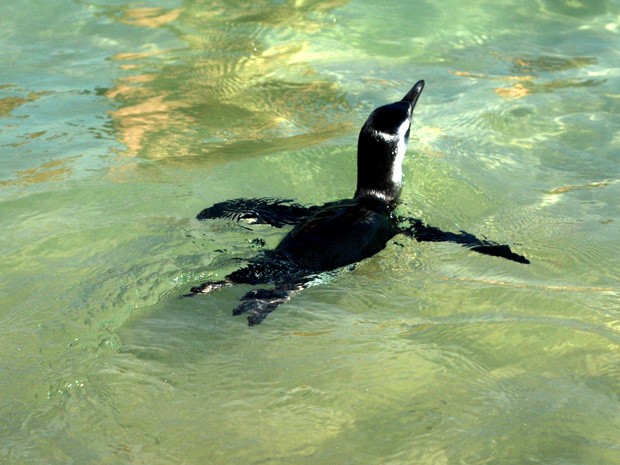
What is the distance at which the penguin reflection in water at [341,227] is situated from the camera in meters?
4.43

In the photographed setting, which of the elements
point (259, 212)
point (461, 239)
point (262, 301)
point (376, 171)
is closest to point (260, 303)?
point (262, 301)

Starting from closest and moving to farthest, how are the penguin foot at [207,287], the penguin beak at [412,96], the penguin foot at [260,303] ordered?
the penguin foot at [260,303] < the penguin foot at [207,287] < the penguin beak at [412,96]

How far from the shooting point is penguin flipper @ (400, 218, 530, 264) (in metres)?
4.68

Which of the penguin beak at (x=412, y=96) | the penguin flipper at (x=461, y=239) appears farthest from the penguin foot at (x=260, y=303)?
the penguin beak at (x=412, y=96)

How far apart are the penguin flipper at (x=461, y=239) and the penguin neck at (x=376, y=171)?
1.00 ft

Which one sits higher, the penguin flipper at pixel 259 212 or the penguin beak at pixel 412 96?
the penguin beak at pixel 412 96

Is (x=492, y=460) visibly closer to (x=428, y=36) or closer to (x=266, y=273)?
(x=266, y=273)

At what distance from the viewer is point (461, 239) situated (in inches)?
195

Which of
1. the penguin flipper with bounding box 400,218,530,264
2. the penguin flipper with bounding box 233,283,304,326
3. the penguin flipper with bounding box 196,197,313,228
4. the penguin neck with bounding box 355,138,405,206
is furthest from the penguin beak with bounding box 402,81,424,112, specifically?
the penguin flipper with bounding box 233,283,304,326

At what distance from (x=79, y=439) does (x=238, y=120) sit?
4316mm

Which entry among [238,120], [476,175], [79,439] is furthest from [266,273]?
[238,120]

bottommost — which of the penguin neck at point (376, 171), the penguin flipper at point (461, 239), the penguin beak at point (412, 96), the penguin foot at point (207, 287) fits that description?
the penguin flipper at point (461, 239)

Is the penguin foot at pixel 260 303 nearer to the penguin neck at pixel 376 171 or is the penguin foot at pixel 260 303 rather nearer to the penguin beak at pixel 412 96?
the penguin neck at pixel 376 171

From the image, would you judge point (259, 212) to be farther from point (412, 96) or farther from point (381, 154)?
point (412, 96)
